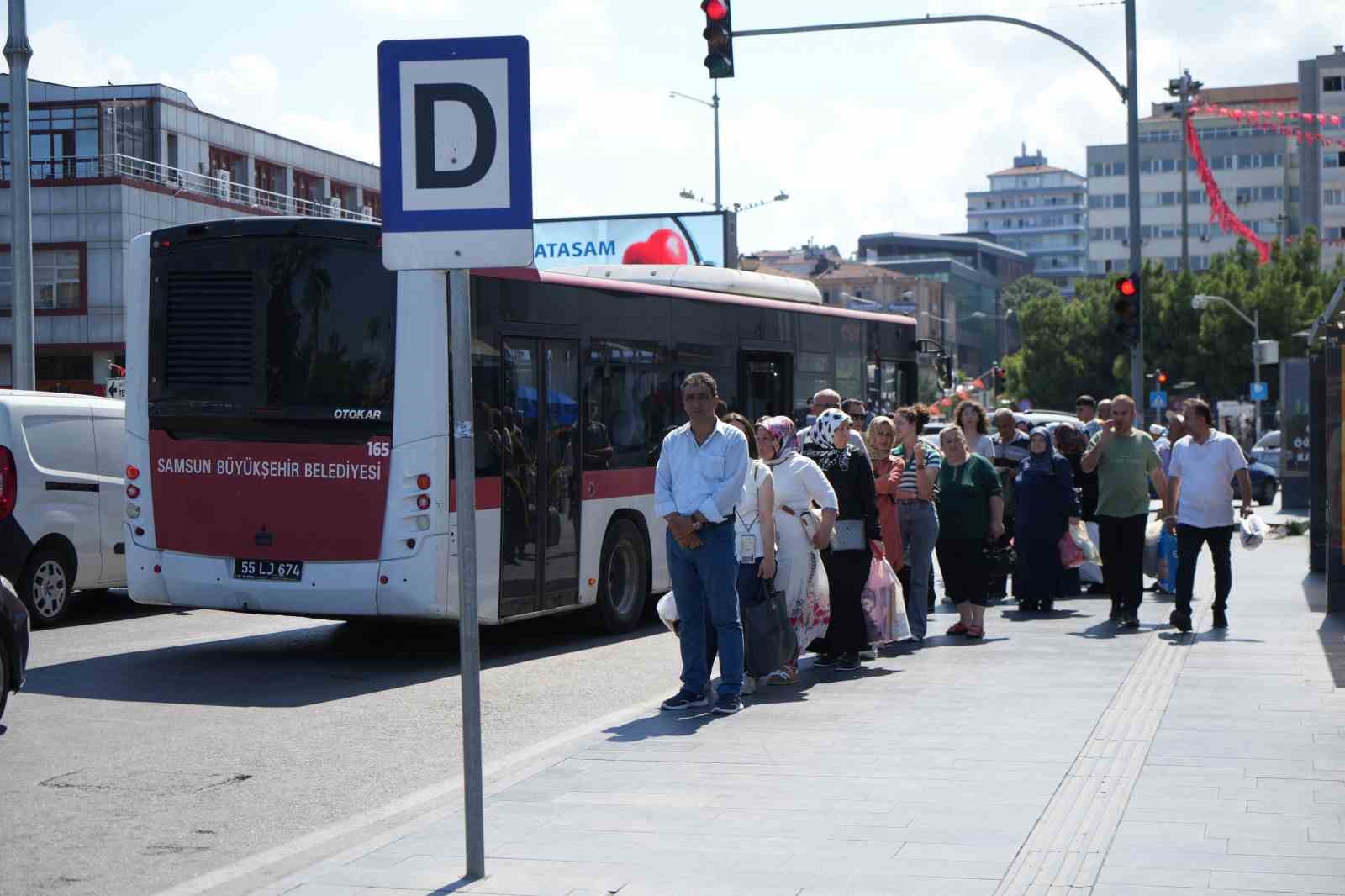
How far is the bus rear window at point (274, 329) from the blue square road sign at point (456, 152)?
596 cm

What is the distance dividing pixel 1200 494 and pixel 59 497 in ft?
29.8

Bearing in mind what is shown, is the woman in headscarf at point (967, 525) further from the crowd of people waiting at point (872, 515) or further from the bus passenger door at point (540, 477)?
the bus passenger door at point (540, 477)

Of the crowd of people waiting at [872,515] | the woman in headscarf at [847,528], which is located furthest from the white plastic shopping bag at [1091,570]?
the woman in headscarf at [847,528]

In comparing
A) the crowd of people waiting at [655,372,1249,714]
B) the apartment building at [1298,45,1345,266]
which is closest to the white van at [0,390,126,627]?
the crowd of people waiting at [655,372,1249,714]

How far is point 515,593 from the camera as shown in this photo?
12.8 meters

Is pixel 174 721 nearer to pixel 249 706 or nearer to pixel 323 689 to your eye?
pixel 249 706

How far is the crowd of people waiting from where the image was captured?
9.70 m

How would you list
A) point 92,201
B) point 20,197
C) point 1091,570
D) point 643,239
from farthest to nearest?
1. point 92,201
2. point 643,239
3. point 20,197
4. point 1091,570

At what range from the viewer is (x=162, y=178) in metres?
60.2

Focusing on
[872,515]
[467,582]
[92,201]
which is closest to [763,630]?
[872,515]

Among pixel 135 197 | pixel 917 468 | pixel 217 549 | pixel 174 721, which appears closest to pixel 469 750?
pixel 174 721

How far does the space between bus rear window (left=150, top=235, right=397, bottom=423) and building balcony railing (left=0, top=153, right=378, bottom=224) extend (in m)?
41.8

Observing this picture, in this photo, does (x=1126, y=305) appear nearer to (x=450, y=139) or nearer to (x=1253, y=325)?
(x=450, y=139)

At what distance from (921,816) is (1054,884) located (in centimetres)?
109
